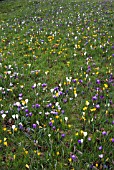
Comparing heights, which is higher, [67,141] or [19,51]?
[19,51]

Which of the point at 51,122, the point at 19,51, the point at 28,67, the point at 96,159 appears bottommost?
the point at 96,159

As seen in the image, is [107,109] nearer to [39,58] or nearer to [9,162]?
[9,162]

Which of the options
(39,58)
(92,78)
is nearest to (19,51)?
(39,58)

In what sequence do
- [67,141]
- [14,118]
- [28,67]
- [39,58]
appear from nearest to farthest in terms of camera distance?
[67,141] < [14,118] < [28,67] < [39,58]

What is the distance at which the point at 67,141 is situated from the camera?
537 cm

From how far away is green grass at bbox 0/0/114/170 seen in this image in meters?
4.90

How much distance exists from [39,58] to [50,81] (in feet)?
7.78

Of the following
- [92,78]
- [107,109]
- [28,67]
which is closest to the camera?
[107,109]

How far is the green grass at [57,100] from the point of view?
4.90 m

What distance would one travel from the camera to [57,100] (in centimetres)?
684

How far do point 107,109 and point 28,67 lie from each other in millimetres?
4003

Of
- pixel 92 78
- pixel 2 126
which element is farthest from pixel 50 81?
pixel 2 126

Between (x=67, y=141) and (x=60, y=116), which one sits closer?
(x=67, y=141)

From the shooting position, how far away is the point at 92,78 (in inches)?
318
